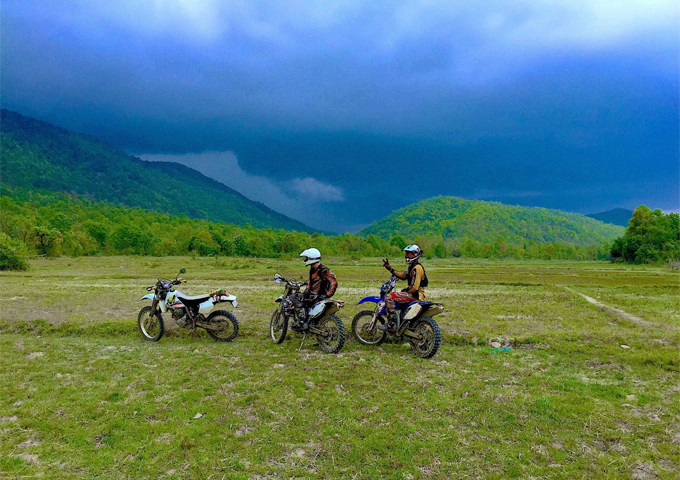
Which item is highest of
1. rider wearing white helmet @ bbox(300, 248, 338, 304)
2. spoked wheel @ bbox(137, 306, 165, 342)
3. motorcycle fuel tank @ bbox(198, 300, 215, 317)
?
rider wearing white helmet @ bbox(300, 248, 338, 304)

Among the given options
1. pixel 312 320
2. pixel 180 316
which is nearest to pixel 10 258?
pixel 180 316

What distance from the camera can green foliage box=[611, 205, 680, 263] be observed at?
2955 inches

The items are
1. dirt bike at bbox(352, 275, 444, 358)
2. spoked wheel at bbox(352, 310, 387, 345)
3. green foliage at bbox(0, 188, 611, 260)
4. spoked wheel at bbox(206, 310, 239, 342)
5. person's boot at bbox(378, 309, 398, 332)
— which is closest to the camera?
dirt bike at bbox(352, 275, 444, 358)

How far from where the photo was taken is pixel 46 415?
224 inches

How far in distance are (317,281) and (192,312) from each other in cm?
379

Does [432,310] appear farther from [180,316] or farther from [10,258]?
[10,258]

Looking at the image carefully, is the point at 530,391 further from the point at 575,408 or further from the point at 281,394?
the point at 281,394

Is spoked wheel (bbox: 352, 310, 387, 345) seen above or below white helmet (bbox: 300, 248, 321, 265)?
below

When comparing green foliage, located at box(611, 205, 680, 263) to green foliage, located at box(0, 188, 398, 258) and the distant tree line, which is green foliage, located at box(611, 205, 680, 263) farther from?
green foliage, located at box(0, 188, 398, 258)

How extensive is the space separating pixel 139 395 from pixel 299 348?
13.2 ft

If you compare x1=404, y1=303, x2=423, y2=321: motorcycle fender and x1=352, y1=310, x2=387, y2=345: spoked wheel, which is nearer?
x1=404, y1=303, x2=423, y2=321: motorcycle fender

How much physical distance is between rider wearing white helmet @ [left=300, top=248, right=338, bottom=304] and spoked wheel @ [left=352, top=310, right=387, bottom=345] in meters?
1.30

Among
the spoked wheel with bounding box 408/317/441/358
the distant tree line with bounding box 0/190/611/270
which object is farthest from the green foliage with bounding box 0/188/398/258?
the spoked wheel with bounding box 408/317/441/358

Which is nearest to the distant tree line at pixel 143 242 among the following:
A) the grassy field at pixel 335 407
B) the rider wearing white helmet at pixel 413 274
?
the grassy field at pixel 335 407
